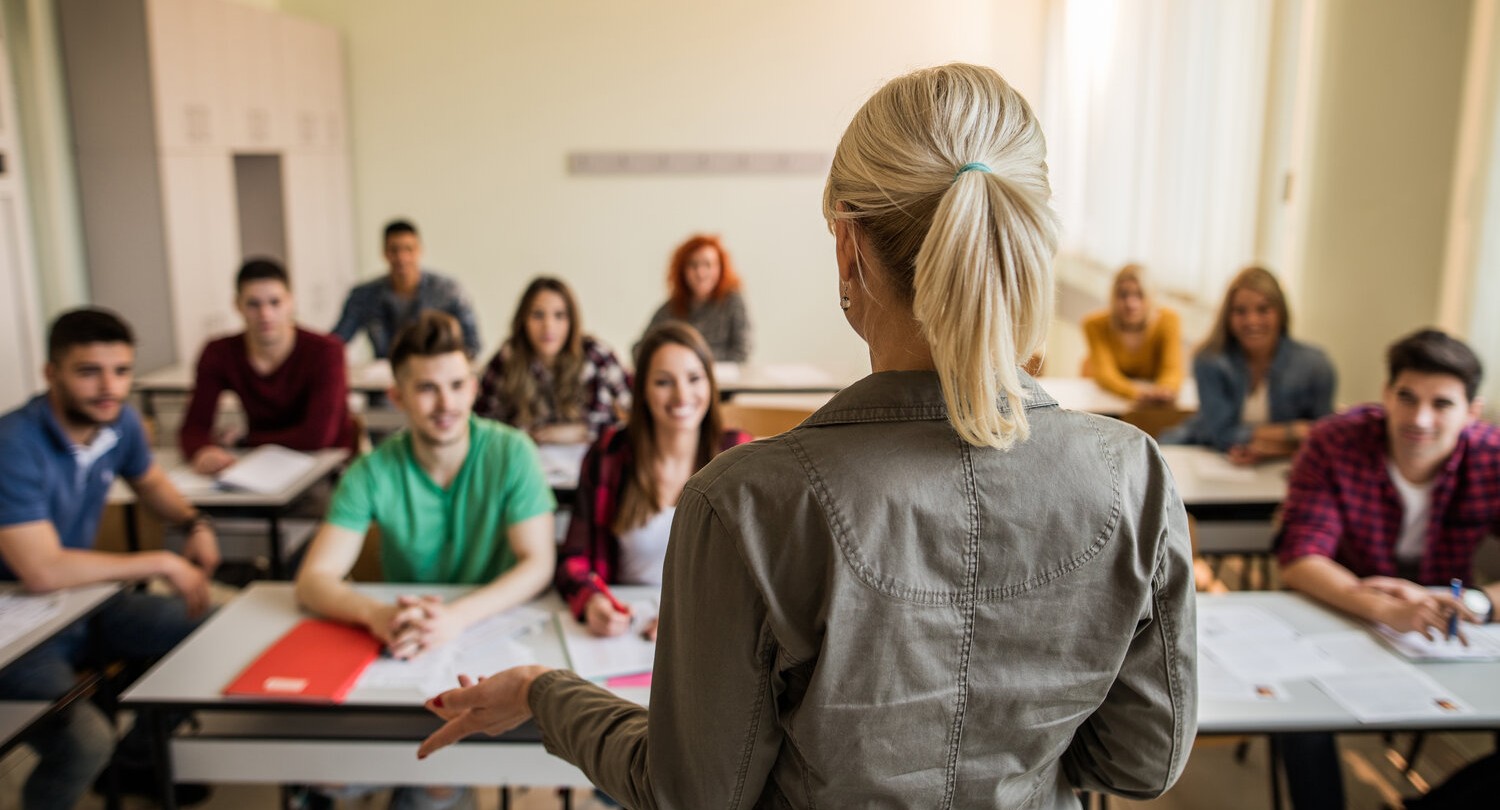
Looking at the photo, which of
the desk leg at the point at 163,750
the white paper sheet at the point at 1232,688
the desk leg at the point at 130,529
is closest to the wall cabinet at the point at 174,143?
the desk leg at the point at 130,529

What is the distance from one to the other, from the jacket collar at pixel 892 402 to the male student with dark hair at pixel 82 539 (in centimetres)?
219

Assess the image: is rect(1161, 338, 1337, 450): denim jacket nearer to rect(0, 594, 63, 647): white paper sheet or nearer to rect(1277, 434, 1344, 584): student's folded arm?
rect(1277, 434, 1344, 584): student's folded arm

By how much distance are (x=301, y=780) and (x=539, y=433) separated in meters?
1.99

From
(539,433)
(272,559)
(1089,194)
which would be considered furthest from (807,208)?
(272,559)

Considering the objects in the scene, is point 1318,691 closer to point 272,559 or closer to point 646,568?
point 646,568

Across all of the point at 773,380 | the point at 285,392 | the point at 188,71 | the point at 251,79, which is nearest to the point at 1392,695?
the point at 773,380

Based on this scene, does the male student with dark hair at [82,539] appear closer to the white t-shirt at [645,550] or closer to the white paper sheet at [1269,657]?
the white t-shirt at [645,550]

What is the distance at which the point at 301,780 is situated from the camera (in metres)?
2.14

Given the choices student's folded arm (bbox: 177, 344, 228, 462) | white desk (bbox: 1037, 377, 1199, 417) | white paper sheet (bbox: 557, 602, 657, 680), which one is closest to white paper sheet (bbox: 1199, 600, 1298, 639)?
white paper sheet (bbox: 557, 602, 657, 680)

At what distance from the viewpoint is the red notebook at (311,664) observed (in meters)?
2.02

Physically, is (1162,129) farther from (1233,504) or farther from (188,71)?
(188,71)

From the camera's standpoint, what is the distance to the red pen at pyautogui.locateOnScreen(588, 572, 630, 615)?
7.53 feet

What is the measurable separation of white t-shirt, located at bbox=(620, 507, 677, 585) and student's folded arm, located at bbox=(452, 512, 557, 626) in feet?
0.61

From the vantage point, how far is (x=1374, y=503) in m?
2.64
